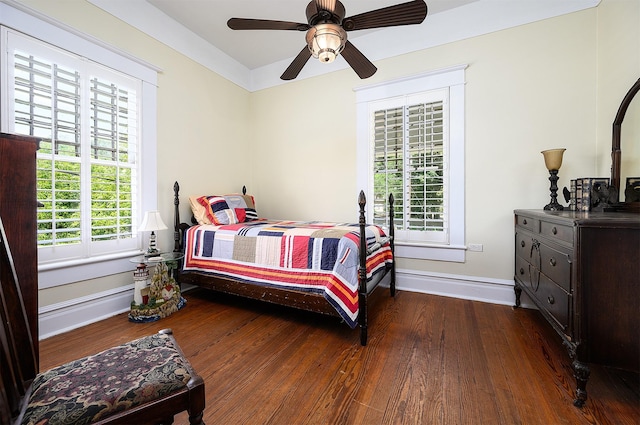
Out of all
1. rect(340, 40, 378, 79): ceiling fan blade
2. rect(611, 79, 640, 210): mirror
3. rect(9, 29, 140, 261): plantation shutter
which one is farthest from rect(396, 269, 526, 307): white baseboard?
rect(9, 29, 140, 261): plantation shutter

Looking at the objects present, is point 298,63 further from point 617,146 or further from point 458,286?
point 458,286

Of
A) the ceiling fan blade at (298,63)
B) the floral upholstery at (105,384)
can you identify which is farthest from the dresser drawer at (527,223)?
the floral upholstery at (105,384)

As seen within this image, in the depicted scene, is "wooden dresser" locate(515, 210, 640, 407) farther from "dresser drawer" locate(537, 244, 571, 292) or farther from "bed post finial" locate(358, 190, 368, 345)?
"bed post finial" locate(358, 190, 368, 345)

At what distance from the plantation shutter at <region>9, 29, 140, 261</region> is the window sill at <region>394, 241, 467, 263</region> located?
2.92m

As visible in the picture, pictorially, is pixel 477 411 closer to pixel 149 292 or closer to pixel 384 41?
pixel 149 292

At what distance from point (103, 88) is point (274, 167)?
2.11 meters

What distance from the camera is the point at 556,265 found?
1.66 metres

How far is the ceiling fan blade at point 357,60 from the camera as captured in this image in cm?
198

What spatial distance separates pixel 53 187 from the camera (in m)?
2.13

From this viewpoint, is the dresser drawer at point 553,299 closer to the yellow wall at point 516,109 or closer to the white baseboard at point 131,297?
the white baseboard at point 131,297

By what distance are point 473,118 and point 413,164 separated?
29.6 inches

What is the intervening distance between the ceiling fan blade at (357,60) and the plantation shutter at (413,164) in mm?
1130

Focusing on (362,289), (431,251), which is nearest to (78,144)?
(362,289)

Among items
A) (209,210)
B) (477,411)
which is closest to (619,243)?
(477,411)
